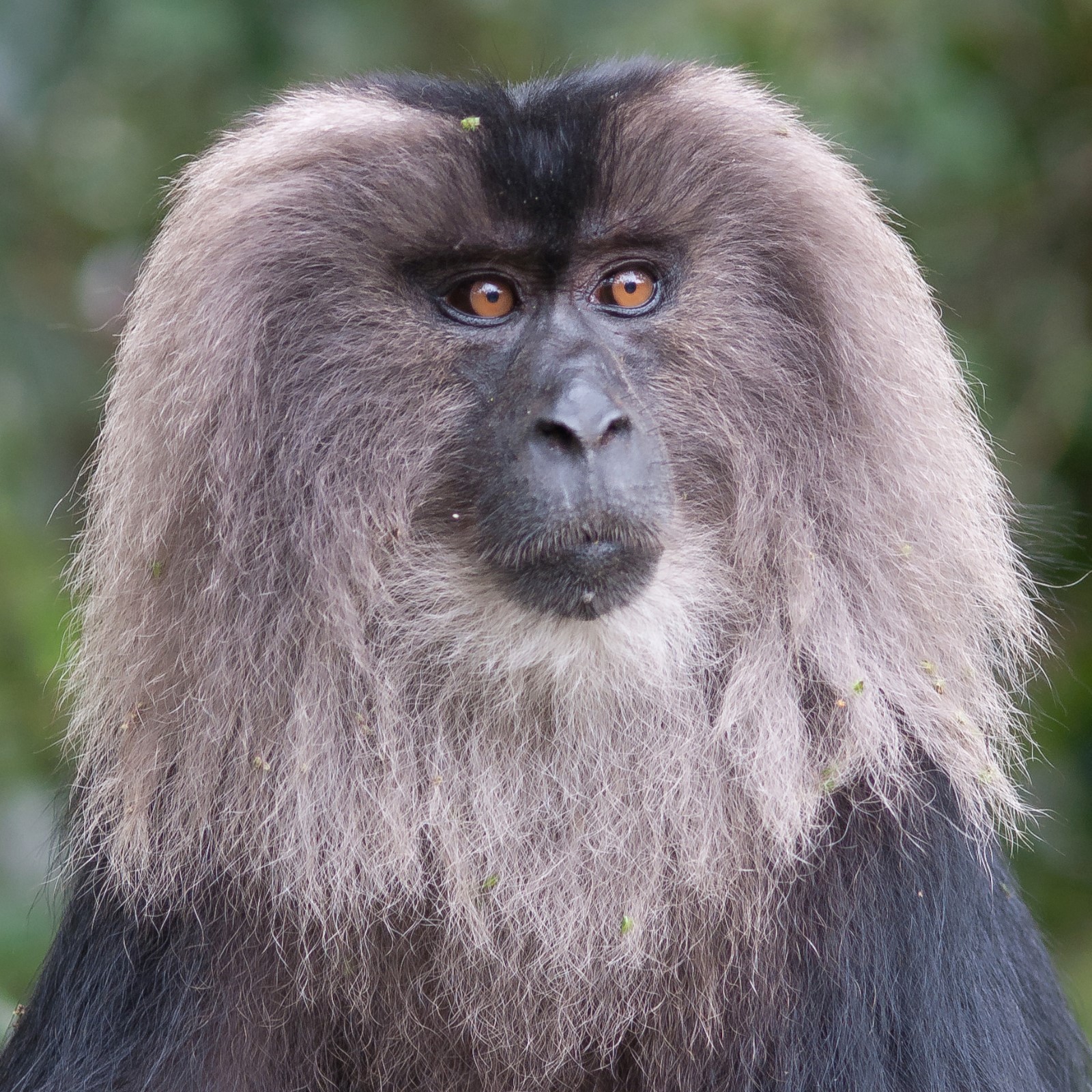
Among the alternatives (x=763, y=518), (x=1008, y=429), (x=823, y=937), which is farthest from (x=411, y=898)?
(x=1008, y=429)

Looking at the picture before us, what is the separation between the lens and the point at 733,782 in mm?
2227

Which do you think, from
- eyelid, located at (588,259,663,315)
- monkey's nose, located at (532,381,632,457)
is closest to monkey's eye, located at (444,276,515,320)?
eyelid, located at (588,259,663,315)

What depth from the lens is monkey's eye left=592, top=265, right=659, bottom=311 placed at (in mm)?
2258

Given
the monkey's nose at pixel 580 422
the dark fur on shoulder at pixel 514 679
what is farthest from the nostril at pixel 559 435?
the dark fur on shoulder at pixel 514 679

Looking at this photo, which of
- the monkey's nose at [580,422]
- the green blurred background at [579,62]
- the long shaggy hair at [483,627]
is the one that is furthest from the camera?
the green blurred background at [579,62]

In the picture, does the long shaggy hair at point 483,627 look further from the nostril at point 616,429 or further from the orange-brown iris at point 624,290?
the nostril at point 616,429

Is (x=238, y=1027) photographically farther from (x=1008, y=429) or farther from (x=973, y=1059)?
(x=1008, y=429)

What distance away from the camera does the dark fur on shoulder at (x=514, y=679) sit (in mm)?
2176

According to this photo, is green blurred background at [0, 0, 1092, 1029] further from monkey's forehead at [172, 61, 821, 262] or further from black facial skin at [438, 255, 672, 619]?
black facial skin at [438, 255, 672, 619]

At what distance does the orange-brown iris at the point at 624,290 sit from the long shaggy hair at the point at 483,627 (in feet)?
0.14

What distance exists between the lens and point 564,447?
2.02 metres

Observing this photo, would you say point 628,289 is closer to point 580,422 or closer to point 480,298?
point 480,298

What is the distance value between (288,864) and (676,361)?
0.87m

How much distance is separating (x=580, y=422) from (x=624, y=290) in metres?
0.34
